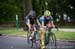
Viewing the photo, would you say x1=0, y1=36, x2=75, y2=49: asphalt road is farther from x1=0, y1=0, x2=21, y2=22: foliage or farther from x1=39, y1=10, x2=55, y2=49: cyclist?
x1=0, y1=0, x2=21, y2=22: foliage

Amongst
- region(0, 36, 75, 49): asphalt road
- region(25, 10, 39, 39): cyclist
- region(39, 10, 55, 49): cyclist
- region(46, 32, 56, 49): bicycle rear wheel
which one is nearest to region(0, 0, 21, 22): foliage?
region(0, 36, 75, 49): asphalt road

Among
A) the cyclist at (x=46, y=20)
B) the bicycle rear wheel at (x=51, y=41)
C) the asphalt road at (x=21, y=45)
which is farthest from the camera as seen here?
the asphalt road at (x=21, y=45)

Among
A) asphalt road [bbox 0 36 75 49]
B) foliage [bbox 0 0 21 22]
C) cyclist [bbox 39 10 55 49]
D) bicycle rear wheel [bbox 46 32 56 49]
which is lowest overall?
asphalt road [bbox 0 36 75 49]

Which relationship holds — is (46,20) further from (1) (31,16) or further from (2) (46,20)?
(1) (31,16)

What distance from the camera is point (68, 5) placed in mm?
44250

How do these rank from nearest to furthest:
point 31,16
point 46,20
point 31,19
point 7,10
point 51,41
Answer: point 46,20 < point 51,41 < point 31,16 < point 31,19 < point 7,10

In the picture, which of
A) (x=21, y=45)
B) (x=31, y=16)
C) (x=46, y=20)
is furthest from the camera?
(x=21, y=45)

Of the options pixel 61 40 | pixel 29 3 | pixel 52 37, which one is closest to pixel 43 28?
pixel 52 37

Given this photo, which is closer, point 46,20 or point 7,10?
point 46,20

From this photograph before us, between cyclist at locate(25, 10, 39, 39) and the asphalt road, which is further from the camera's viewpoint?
the asphalt road

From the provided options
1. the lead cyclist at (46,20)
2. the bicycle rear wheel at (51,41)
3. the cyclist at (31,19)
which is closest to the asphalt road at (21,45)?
Answer: the cyclist at (31,19)

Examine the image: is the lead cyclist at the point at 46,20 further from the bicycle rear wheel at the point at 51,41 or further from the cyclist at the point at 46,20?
the bicycle rear wheel at the point at 51,41

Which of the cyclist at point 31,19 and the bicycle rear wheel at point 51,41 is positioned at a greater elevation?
the cyclist at point 31,19

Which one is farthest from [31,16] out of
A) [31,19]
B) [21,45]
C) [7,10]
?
[7,10]
